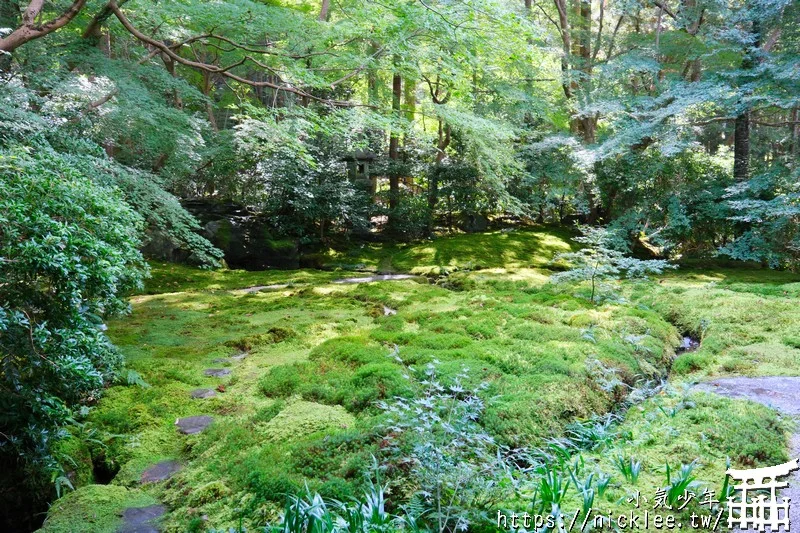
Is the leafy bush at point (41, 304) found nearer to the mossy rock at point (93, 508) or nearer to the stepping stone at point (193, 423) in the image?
the mossy rock at point (93, 508)

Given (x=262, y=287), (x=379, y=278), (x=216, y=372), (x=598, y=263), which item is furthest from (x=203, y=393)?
(x=379, y=278)

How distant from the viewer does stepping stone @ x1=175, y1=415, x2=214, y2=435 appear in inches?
130

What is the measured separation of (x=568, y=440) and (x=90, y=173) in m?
4.57

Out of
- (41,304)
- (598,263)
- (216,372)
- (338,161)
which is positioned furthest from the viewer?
(338,161)

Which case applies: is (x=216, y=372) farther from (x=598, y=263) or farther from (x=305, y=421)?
(x=598, y=263)

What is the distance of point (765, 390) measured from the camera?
364 cm

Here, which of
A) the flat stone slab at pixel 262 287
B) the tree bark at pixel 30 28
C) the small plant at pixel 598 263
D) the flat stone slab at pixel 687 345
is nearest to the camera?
the tree bark at pixel 30 28

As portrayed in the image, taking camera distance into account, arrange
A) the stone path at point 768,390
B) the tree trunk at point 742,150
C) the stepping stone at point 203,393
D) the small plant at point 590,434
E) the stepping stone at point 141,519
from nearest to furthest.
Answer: the stepping stone at point 141,519
the small plant at point 590,434
the stone path at point 768,390
the stepping stone at point 203,393
the tree trunk at point 742,150

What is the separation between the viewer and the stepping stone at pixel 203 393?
386 centimetres

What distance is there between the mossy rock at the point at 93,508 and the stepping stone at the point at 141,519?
0.10ft

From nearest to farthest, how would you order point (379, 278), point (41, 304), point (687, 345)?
point (41, 304), point (687, 345), point (379, 278)

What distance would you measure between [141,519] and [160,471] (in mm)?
493

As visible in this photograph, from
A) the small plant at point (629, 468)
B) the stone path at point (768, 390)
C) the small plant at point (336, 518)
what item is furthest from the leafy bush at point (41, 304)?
the stone path at point (768, 390)

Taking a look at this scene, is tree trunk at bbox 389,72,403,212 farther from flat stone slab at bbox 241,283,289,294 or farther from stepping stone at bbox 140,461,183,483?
stepping stone at bbox 140,461,183,483
